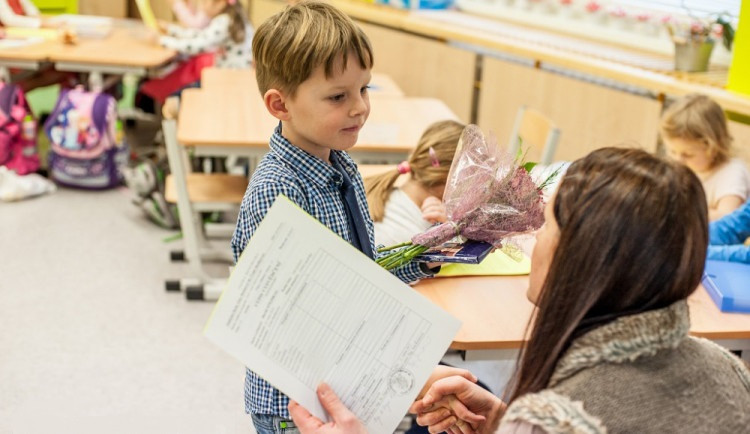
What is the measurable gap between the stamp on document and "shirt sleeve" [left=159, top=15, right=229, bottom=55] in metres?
3.84

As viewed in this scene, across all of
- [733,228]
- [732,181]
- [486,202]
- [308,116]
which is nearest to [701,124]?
[732,181]

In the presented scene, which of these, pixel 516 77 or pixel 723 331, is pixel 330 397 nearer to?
pixel 723 331

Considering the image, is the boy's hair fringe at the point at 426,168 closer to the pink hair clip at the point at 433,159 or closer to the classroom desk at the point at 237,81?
the pink hair clip at the point at 433,159

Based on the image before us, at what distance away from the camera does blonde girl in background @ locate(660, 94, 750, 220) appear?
2857 mm

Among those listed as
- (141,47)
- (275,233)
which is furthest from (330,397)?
(141,47)

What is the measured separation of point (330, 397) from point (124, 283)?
275cm

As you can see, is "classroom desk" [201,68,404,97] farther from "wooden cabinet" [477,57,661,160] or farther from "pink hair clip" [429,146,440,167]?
"pink hair clip" [429,146,440,167]

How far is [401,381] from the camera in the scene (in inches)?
44.2

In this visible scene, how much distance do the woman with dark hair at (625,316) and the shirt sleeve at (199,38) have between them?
3909 millimetres

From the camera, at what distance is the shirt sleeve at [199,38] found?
4668 mm

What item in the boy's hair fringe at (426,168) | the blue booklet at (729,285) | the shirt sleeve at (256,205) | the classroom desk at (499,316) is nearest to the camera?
the shirt sleeve at (256,205)

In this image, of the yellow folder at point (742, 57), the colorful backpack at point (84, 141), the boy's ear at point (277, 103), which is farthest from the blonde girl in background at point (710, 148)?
the colorful backpack at point (84, 141)

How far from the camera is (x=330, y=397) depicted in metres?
1.11

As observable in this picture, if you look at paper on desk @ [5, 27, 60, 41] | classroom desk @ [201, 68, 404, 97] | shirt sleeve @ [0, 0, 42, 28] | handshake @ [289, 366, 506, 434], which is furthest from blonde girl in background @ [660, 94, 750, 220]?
shirt sleeve @ [0, 0, 42, 28]
